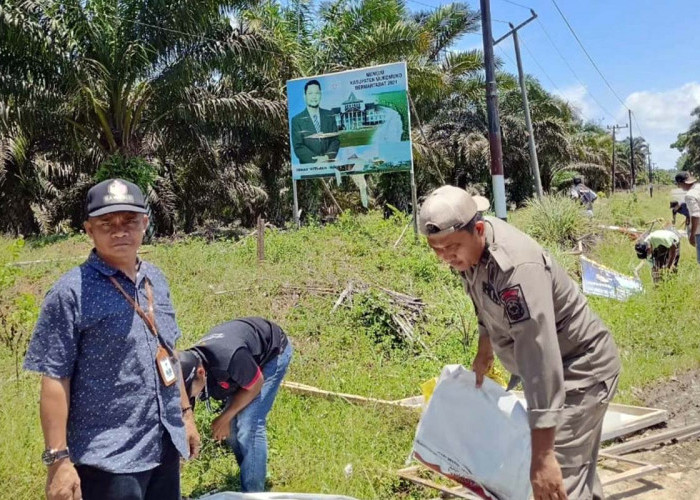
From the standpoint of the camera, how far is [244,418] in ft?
10.2

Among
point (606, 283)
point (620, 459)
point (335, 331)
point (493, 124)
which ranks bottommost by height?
point (620, 459)

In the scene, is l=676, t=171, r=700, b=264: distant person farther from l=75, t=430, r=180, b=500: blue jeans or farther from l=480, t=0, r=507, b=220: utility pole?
l=75, t=430, r=180, b=500: blue jeans

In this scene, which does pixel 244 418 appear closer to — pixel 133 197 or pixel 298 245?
pixel 133 197

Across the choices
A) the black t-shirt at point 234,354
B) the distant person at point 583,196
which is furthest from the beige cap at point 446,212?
the distant person at point 583,196

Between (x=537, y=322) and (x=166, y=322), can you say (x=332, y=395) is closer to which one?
(x=166, y=322)

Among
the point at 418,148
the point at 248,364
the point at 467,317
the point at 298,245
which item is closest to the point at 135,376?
the point at 248,364

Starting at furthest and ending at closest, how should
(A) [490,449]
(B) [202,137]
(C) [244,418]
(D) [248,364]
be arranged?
(B) [202,137], (C) [244,418], (D) [248,364], (A) [490,449]

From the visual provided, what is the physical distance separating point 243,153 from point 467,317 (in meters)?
11.6

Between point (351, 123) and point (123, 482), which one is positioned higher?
point (351, 123)

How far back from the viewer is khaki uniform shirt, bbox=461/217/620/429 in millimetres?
1858

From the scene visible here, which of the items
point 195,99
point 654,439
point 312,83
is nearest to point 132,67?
point 195,99

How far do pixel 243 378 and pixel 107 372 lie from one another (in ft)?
3.05

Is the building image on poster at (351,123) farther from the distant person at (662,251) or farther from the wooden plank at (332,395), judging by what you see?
the wooden plank at (332,395)

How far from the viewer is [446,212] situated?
75.2 inches
